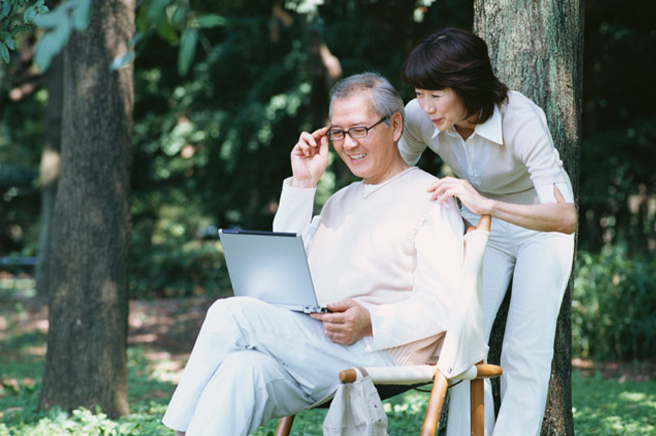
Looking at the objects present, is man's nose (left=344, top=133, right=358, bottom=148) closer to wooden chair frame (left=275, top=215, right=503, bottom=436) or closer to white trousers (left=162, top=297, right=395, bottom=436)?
wooden chair frame (left=275, top=215, right=503, bottom=436)

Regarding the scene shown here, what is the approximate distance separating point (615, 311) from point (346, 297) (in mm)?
5874

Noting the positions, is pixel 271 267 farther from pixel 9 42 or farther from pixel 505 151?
pixel 9 42

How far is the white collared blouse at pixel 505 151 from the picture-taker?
3.09 meters

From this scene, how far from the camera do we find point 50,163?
12.9 metres

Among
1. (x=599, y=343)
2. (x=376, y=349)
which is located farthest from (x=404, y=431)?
(x=599, y=343)

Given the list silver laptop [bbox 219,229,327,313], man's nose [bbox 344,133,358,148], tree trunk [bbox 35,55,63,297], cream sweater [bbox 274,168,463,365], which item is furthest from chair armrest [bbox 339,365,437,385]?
tree trunk [bbox 35,55,63,297]

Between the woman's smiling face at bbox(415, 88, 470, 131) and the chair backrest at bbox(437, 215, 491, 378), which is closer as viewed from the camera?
the chair backrest at bbox(437, 215, 491, 378)

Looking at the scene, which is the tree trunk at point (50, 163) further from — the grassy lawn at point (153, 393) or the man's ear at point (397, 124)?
the man's ear at point (397, 124)

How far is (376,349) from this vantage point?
2.97 metres

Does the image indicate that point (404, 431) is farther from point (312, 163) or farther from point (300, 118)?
point (300, 118)

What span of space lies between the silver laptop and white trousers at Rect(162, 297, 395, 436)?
0.08 m

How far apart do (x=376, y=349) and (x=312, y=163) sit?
2.90 ft

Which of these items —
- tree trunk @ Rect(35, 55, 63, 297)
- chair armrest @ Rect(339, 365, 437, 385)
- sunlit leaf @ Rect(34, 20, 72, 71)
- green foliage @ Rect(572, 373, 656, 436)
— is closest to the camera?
sunlit leaf @ Rect(34, 20, 72, 71)

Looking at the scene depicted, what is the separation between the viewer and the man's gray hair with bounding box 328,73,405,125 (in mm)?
3195
